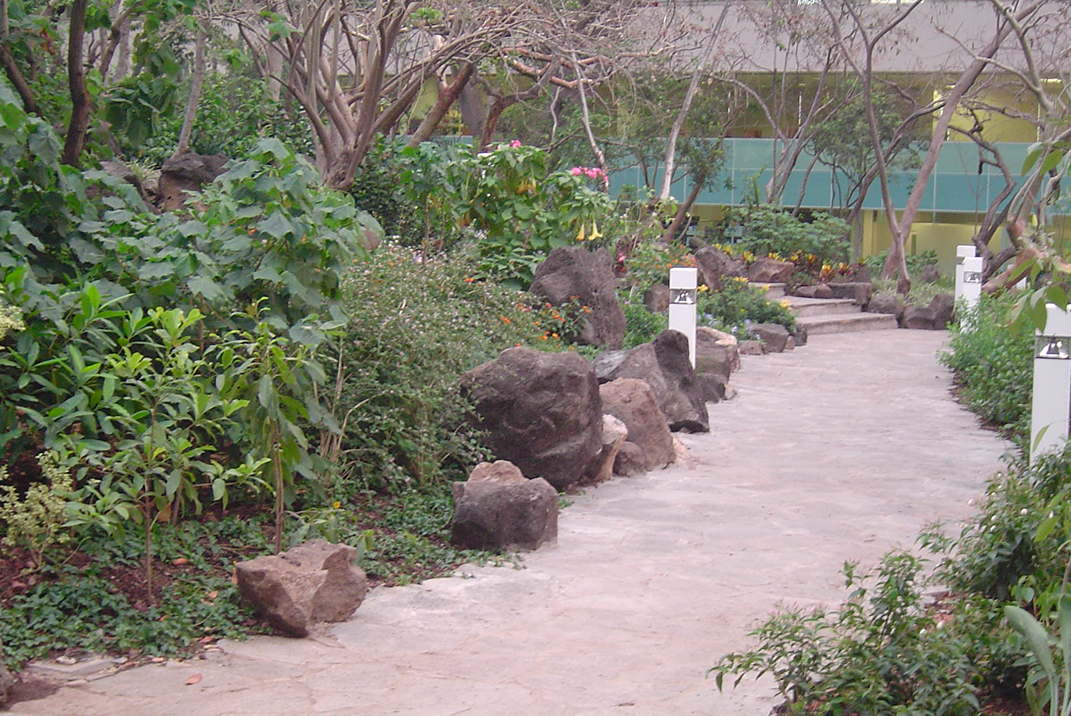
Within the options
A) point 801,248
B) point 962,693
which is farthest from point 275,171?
point 801,248

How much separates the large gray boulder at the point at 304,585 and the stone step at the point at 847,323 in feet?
44.9

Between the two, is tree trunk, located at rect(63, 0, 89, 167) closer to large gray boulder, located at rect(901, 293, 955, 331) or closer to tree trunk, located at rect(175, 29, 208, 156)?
tree trunk, located at rect(175, 29, 208, 156)

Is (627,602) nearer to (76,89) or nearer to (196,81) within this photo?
(76,89)

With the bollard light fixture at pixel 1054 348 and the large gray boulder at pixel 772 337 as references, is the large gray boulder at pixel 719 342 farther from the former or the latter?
the bollard light fixture at pixel 1054 348

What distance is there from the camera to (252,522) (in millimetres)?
5539

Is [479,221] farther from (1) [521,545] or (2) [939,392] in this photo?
(1) [521,545]

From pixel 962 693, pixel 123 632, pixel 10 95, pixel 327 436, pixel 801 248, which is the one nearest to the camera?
pixel 962 693

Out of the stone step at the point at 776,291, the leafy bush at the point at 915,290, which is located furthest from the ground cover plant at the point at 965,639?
the leafy bush at the point at 915,290

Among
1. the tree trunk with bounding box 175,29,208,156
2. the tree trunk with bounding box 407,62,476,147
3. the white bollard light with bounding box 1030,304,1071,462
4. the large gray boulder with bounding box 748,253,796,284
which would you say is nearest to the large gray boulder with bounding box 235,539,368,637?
the white bollard light with bounding box 1030,304,1071,462

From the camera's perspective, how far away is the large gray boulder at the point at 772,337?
15.5 meters

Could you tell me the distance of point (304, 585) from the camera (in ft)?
15.0

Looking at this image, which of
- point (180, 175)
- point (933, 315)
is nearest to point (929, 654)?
point (180, 175)

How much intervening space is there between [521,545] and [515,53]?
8.93 metres

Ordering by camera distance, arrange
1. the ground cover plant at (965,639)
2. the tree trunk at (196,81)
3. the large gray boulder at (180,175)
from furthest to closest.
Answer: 1. the large gray boulder at (180,175)
2. the tree trunk at (196,81)
3. the ground cover plant at (965,639)
